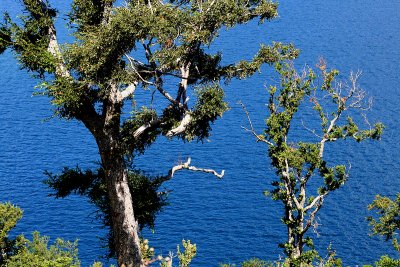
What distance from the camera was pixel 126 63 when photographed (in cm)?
2894

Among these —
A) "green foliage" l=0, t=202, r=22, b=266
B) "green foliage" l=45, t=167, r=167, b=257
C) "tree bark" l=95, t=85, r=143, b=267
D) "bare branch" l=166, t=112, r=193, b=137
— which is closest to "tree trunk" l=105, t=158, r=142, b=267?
"tree bark" l=95, t=85, r=143, b=267

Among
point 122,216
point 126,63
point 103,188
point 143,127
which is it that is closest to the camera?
point 126,63

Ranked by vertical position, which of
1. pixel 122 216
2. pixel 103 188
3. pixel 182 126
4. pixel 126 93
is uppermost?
pixel 126 93

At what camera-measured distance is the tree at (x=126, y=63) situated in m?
26.1

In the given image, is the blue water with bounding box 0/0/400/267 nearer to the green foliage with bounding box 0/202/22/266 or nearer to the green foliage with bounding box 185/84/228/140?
the green foliage with bounding box 0/202/22/266

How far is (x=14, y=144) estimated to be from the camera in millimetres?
83938

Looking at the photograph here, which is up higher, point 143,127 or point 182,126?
point 182,126

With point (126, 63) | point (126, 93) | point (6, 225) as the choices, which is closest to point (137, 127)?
point (126, 93)

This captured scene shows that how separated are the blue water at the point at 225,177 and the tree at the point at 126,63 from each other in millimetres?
29513

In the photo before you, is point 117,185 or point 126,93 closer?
point 126,93

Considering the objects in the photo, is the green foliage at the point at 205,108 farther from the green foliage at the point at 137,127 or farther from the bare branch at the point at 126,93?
the bare branch at the point at 126,93

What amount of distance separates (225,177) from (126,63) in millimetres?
51982

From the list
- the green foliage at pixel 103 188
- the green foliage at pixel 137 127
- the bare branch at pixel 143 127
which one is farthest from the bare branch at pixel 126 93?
the green foliage at pixel 103 188

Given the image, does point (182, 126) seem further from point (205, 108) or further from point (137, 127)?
point (137, 127)
